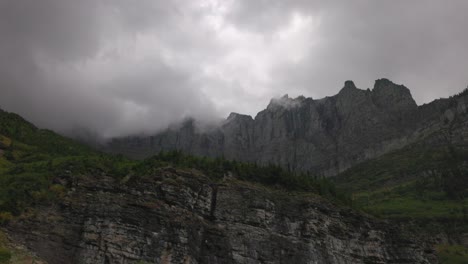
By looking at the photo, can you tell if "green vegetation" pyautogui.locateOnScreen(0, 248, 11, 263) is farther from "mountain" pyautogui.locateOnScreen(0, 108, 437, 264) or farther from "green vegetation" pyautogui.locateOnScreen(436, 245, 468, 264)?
"green vegetation" pyautogui.locateOnScreen(436, 245, 468, 264)

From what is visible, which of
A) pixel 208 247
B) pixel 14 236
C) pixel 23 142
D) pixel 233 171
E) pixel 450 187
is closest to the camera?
pixel 14 236

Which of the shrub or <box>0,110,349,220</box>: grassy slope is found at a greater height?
<box>0,110,349,220</box>: grassy slope

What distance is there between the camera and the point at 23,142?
430 feet

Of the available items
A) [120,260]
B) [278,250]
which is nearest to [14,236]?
[120,260]

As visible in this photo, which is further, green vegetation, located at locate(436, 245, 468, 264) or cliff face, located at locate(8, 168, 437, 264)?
green vegetation, located at locate(436, 245, 468, 264)

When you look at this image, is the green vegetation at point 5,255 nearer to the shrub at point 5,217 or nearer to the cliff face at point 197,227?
the cliff face at point 197,227

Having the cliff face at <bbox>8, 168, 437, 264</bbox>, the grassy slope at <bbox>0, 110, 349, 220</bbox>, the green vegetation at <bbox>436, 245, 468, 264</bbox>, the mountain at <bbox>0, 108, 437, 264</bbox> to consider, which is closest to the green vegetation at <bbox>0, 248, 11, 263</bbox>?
the mountain at <bbox>0, 108, 437, 264</bbox>

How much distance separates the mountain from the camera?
6794 centimetres

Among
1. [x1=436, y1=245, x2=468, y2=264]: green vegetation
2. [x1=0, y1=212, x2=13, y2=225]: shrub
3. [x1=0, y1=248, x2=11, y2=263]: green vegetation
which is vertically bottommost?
[x1=0, y1=248, x2=11, y2=263]: green vegetation

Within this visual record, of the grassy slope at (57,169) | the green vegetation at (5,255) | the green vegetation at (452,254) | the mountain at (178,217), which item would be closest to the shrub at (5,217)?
the grassy slope at (57,169)

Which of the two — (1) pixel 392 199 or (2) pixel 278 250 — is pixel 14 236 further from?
(1) pixel 392 199

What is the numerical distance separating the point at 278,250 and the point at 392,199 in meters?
123

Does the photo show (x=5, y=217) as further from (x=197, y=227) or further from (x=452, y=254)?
(x=452, y=254)

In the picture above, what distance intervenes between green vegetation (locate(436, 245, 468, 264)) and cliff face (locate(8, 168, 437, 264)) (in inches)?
1445
